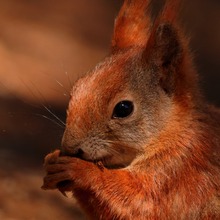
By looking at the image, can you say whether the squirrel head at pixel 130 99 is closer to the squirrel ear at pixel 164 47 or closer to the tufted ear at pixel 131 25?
the squirrel ear at pixel 164 47

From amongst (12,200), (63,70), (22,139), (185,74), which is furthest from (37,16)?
(185,74)

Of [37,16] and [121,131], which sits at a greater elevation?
[37,16]

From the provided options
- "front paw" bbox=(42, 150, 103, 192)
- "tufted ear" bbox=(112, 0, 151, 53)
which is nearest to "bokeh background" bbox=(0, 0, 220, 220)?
"tufted ear" bbox=(112, 0, 151, 53)

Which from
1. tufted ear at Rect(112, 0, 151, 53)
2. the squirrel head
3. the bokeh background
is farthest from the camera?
the bokeh background

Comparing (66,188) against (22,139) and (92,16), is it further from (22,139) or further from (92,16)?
(92,16)

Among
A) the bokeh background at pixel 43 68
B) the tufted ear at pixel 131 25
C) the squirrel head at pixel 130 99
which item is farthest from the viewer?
the bokeh background at pixel 43 68

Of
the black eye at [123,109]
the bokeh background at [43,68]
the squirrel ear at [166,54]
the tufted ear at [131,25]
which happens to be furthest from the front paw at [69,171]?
the bokeh background at [43,68]

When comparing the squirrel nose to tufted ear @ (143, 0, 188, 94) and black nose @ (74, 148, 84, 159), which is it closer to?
black nose @ (74, 148, 84, 159)
